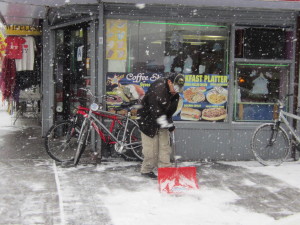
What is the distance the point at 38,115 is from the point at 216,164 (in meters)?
8.13

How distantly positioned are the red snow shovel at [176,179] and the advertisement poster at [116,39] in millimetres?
2935

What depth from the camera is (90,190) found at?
19.1 ft

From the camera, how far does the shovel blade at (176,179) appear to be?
5.84m

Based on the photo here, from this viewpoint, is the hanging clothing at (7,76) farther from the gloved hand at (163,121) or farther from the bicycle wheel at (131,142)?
the gloved hand at (163,121)

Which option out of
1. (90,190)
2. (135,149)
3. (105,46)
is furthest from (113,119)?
(90,190)

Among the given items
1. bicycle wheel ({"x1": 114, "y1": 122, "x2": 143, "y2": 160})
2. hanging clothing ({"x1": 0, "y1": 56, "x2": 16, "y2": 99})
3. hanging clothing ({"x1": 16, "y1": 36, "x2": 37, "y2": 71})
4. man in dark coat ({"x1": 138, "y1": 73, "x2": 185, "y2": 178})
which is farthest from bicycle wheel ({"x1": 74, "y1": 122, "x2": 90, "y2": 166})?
hanging clothing ({"x1": 0, "y1": 56, "x2": 16, "y2": 99})

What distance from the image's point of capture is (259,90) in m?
8.43

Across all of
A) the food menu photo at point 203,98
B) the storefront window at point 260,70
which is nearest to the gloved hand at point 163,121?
the food menu photo at point 203,98

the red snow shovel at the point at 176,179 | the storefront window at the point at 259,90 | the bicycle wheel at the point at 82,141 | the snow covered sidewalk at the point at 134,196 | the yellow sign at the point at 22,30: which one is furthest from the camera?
the yellow sign at the point at 22,30

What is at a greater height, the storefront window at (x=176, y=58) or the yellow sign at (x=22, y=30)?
the yellow sign at (x=22, y=30)

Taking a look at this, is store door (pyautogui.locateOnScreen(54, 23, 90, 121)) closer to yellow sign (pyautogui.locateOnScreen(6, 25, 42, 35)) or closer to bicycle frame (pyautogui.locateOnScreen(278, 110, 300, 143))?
yellow sign (pyautogui.locateOnScreen(6, 25, 42, 35))

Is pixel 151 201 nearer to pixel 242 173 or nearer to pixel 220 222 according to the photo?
pixel 220 222

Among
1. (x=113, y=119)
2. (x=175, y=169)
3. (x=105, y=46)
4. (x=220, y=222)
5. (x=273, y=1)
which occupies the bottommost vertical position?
(x=220, y=222)

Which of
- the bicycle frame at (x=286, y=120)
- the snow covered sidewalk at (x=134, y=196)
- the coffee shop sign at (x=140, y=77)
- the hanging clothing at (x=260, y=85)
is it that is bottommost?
the snow covered sidewalk at (x=134, y=196)
